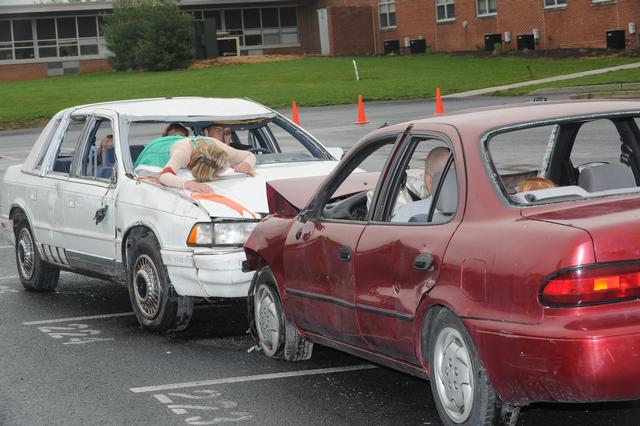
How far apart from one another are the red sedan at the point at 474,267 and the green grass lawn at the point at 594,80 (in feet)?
89.1

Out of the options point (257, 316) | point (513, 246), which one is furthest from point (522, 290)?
point (257, 316)

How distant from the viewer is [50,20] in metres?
76.1

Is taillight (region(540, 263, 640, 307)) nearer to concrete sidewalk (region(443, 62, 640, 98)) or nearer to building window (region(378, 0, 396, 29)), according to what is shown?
concrete sidewalk (region(443, 62, 640, 98))

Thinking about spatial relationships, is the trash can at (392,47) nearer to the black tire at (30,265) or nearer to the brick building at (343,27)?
the brick building at (343,27)

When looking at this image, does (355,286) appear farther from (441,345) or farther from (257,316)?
(257,316)

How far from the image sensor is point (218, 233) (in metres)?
8.67

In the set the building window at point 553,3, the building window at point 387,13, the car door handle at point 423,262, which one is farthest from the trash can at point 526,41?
the car door handle at point 423,262

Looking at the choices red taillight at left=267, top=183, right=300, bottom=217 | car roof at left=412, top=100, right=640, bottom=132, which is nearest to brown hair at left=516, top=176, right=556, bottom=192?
car roof at left=412, top=100, right=640, bottom=132

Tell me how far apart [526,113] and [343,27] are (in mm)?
65379

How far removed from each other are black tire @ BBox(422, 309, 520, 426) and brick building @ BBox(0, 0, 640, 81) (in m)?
43.9

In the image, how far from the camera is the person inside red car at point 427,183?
671 centimetres

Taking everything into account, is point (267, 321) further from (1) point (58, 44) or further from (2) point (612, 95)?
(1) point (58, 44)

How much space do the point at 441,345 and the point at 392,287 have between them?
510 mm

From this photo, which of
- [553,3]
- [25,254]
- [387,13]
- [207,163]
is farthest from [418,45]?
[207,163]
